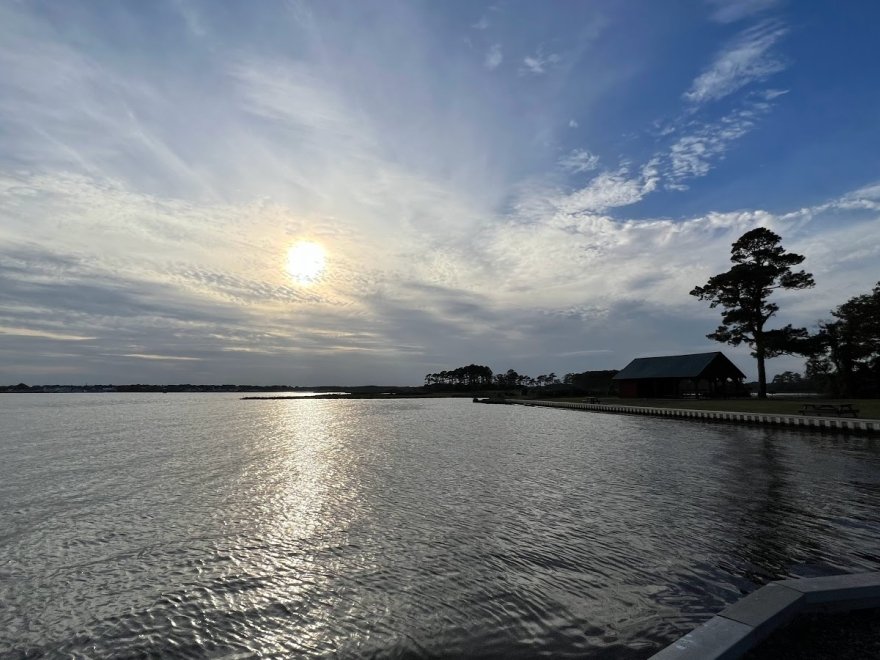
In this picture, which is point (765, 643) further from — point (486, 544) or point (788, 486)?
point (788, 486)

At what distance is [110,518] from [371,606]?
1062cm

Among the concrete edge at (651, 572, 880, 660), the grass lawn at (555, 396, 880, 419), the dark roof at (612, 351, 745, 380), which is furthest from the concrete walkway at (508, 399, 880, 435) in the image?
the concrete edge at (651, 572, 880, 660)

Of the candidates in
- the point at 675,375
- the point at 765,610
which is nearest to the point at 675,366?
the point at 675,375

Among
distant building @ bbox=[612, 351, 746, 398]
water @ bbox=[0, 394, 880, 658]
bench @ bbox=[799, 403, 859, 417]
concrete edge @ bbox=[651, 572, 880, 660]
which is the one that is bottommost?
water @ bbox=[0, 394, 880, 658]

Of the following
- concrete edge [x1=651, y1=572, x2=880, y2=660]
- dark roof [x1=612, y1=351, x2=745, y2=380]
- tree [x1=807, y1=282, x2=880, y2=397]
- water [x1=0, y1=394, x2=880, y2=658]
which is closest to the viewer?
concrete edge [x1=651, y1=572, x2=880, y2=660]

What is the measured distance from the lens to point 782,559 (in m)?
9.84

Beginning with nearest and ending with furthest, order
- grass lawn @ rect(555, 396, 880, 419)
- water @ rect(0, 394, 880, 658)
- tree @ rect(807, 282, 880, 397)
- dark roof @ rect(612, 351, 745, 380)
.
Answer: water @ rect(0, 394, 880, 658) → grass lawn @ rect(555, 396, 880, 419) → tree @ rect(807, 282, 880, 397) → dark roof @ rect(612, 351, 745, 380)

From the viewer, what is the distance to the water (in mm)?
7496

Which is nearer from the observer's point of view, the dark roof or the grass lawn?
the grass lawn

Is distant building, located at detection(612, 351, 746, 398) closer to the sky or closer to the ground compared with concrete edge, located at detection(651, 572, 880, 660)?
closer to the sky

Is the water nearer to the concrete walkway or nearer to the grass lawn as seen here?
the concrete walkway

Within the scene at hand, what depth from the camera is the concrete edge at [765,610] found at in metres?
5.10

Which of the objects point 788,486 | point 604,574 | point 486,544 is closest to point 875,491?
point 788,486

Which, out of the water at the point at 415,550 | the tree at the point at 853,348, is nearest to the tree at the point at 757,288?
the tree at the point at 853,348
